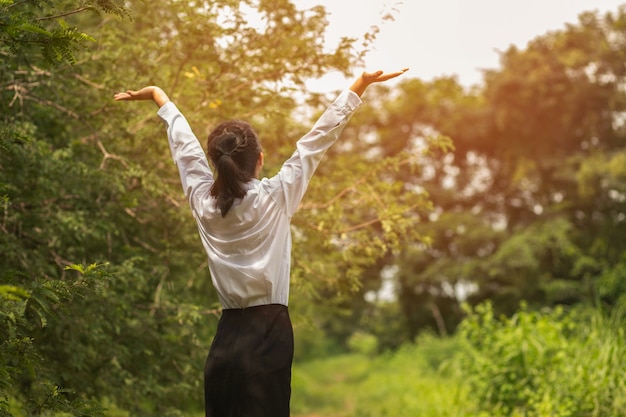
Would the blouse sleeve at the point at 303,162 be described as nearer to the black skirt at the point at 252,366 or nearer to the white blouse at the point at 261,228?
the white blouse at the point at 261,228

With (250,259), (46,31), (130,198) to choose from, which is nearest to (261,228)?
(250,259)

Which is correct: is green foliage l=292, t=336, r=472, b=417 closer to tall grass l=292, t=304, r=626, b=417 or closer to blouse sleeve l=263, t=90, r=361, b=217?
tall grass l=292, t=304, r=626, b=417

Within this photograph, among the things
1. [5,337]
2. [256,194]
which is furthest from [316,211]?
[256,194]

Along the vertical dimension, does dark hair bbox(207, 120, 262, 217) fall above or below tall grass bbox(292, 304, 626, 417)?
above

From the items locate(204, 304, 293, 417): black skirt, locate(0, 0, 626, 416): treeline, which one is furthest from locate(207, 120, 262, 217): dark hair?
locate(0, 0, 626, 416): treeline

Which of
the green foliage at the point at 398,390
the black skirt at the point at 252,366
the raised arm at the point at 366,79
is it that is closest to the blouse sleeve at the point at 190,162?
the black skirt at the point at 252,366

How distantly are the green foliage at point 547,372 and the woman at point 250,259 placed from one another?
3.89m

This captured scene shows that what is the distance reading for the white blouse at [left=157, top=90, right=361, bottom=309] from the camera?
8.96ft

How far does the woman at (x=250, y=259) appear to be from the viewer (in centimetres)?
269

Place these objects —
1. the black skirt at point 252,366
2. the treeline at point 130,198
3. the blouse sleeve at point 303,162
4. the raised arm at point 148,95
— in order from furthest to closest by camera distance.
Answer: the treeline at point 130,198, the raised arm at point 148,95, the blouse sleeve at point 303,162, the black skirt at point 252,366

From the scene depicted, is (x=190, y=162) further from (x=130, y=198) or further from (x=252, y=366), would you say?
(x=130, y=198)

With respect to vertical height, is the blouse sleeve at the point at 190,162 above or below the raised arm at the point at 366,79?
below

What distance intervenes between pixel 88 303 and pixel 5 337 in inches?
55.7

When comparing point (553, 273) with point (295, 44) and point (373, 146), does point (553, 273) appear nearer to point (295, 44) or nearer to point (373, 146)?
point (373, 146)
